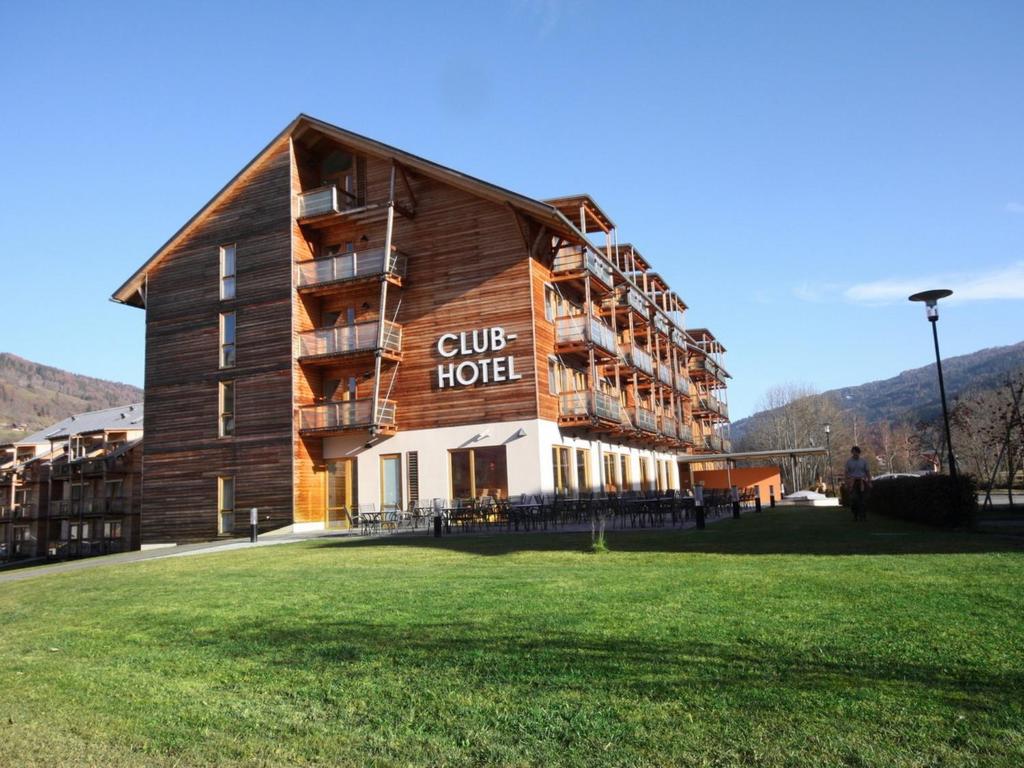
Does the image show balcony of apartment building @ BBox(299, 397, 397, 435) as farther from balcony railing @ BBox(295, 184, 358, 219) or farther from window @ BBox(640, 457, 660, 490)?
window @ BBox(640, 457, 660, 490)

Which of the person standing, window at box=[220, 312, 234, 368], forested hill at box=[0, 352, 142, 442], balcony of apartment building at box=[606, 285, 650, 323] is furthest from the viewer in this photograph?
forested hill at box=[0, 352, 142, 442]

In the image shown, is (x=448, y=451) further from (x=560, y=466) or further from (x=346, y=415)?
(x=560, y=466)

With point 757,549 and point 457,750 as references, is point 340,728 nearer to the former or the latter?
point 457,750

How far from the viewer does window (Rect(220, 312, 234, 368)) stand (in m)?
29.6

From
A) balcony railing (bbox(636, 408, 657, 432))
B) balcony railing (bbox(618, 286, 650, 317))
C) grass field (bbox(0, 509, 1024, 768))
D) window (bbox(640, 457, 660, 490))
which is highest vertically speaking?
balcony railing (bbox(618, 286, 650, 317))

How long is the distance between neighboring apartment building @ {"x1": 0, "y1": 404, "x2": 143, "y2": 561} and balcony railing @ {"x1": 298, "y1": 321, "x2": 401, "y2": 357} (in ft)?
54.5

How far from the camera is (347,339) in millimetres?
27609

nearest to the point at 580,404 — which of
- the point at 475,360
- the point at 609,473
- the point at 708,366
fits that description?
the point at 475,360

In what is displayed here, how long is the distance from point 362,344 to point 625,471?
1374cm

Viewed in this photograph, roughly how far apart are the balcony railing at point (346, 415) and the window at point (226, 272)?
5981 mm

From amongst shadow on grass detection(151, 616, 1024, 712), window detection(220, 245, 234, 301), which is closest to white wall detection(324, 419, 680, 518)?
window detection(220, 245, 234, 301)

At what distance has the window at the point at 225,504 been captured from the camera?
28781 mm

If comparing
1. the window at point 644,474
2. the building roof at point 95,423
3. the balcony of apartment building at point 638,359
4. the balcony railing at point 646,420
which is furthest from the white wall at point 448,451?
the building roof at point 95,423

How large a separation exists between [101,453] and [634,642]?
42.9 m
